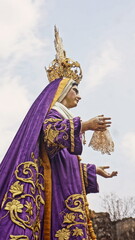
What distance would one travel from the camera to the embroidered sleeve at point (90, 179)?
11.5ft

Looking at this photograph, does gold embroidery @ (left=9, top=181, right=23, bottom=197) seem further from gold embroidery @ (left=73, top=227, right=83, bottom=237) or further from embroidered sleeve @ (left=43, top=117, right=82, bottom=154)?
gold embroidery @ (left=73, top=227, right=83, bottom=237)

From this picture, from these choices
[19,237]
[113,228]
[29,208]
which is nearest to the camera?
[19,237]

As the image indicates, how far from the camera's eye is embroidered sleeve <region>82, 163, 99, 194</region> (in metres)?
3.51

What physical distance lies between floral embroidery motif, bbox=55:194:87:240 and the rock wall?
4781 millimetres

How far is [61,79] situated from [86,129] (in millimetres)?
976

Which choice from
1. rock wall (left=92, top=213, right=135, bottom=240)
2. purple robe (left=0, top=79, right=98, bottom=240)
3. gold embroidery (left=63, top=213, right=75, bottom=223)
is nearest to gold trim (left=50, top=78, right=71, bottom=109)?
purple robe (left=0, top=79, right=98, bottom=240)

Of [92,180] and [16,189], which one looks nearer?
[16,189]

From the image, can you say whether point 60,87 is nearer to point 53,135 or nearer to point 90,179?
point 53,135

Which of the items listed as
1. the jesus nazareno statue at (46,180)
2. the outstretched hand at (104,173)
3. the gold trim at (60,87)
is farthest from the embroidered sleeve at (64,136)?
the outstretched hand at (104,173)

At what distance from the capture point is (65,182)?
123 inches

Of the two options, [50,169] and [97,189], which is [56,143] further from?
[97,189]

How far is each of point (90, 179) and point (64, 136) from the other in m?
0.77

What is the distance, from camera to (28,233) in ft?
8.50

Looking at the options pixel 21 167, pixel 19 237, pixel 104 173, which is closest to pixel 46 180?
pixel 21 167
